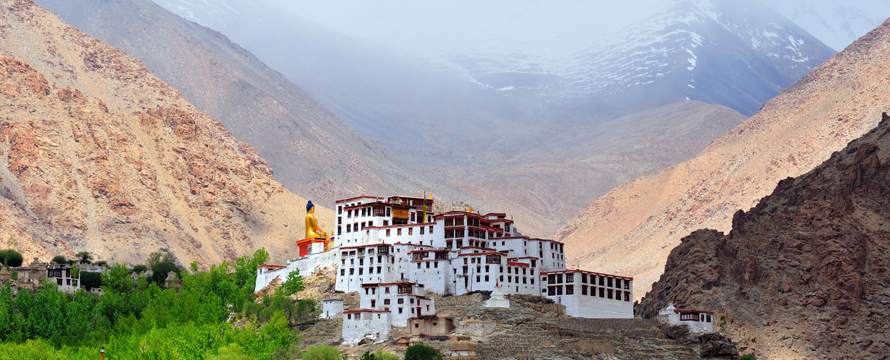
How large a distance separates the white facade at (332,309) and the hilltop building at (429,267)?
7.51 ft

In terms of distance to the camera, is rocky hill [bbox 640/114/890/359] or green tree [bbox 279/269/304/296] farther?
green tree [bbox 279/269/304/296]

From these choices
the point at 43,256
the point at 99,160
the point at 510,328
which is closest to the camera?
the point at 510,328

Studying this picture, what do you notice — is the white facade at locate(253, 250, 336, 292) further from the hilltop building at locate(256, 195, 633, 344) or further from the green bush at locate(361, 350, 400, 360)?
the green bush at locate(361, 350, 400, 360)

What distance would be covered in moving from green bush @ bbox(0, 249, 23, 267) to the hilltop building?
35816 mm

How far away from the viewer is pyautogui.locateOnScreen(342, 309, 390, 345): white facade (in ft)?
344

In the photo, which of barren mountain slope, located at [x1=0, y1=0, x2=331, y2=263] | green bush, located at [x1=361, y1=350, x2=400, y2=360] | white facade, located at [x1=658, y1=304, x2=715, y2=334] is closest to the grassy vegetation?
green bush, located at [x1=361, y1=350, x2=400, y2=360]

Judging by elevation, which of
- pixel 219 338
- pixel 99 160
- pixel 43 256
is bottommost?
pixel 219 338

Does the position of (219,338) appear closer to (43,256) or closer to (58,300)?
(58,300)

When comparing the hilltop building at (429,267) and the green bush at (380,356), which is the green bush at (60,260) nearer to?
the hilltop building at (429,267)

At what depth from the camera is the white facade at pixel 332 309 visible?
112 meters

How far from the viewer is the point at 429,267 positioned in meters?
112

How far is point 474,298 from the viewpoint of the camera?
110 metres

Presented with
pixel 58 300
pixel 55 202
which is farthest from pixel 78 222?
pixel 58 300

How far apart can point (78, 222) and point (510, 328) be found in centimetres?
7697
